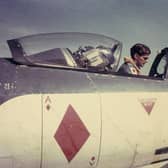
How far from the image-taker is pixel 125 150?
5398 millimetres

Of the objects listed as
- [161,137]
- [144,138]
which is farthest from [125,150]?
[161,137]

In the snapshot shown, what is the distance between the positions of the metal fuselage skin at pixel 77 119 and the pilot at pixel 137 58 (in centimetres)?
46

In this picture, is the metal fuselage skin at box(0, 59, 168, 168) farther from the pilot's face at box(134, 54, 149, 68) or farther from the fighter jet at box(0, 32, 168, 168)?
the pilot's face at box(134, 54, 149, 68)

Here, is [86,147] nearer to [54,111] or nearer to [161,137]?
[54,111]

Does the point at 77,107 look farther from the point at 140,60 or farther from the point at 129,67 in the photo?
the point at 140,60

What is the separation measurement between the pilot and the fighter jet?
161 millimetres

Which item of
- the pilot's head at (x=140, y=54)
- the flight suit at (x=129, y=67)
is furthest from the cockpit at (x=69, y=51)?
the pilot's head at (x=140, y=54)

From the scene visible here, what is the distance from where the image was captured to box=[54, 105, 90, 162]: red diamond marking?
187 inches

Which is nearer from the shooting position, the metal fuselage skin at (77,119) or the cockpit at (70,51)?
the metal fuselage skin at (77,119)

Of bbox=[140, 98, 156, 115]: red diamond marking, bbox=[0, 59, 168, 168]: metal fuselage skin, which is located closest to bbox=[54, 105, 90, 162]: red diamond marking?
bbox=[0, 59, 168, 168]: metal fuselage skin

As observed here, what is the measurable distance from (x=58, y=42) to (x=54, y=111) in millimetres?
1213

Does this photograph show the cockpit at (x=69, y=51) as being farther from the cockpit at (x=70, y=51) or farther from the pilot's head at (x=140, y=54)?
Result: the pilot's head at (x=140, y=54)

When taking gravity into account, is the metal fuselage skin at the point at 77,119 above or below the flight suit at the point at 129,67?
below

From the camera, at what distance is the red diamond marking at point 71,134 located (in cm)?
474
